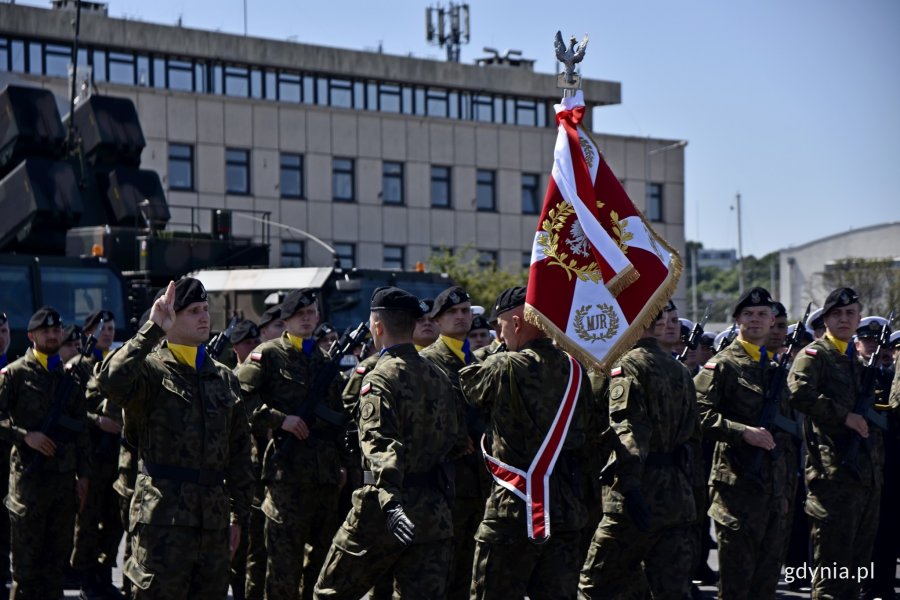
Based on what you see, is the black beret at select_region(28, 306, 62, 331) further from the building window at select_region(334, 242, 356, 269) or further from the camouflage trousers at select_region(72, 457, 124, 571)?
the building window at select_region(334, 242, 356, 269)

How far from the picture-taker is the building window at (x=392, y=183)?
44603 millimetres

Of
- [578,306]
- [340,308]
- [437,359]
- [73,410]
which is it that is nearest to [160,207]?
[340,308]

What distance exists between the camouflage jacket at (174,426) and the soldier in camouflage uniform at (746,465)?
10.2 feet

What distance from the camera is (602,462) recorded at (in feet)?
26.7

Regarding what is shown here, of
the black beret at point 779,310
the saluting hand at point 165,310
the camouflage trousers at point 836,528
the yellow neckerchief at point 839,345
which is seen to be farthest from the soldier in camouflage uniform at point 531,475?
the black beret at point 779,310

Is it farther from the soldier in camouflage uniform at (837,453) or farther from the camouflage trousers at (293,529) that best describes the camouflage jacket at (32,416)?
the soldier in camouflage uniform at (837,453)

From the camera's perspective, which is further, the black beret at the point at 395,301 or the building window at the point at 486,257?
the building window at the point at 486,257

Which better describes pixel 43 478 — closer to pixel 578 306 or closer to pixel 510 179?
pixel 578 306

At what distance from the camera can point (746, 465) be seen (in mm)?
8766

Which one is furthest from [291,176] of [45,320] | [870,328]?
[45,320]

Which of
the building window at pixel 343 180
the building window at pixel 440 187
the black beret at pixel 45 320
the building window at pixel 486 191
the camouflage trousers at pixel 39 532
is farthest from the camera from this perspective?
the building window at pixel 486 191

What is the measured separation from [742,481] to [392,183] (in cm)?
3657

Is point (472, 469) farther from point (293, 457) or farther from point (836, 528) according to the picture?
point (836, 528)

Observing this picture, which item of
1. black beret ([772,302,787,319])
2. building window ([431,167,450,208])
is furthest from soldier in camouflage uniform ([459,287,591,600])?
building window ([431,167,450,208])
